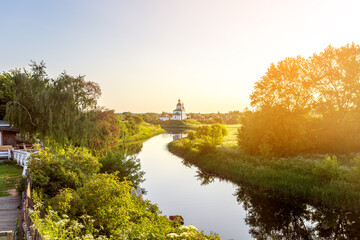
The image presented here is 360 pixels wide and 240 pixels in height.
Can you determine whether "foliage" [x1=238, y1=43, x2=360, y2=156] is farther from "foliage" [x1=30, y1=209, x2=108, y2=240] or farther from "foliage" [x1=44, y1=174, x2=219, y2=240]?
"foliage" [x1=30, y1=209, x2=108, y2=240]

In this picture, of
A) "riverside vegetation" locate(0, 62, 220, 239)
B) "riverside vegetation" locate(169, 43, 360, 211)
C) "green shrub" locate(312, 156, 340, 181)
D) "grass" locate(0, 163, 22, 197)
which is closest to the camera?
"riverside vegetation" locate(0, 62, 220, 239)

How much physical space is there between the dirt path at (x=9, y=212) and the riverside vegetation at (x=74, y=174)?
732mm

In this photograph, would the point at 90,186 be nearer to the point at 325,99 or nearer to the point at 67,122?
the point at 67,122

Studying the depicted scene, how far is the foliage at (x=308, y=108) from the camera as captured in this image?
945 inches

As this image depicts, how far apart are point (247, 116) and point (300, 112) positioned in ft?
19.3

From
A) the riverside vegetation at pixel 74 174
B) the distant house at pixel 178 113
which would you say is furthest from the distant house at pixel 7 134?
the distant house at pixel 178 113

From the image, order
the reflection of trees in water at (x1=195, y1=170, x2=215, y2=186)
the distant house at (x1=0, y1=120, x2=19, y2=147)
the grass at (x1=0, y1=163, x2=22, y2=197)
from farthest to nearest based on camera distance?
the distant house at (x1=0, y1=120, x2=19, y2=147), the reflection of trees in water at (x1=195, y1=170, x2=215, y2=186), the grass at (x1=0, y1=163, x2=22, y2=197)

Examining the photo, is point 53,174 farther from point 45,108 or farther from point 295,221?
point 295,221

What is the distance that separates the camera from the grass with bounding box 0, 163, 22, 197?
1125 centimetres

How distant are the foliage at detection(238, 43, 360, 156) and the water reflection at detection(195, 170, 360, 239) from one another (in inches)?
338

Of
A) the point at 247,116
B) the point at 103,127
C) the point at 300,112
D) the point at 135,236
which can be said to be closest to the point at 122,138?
the point at 103,127

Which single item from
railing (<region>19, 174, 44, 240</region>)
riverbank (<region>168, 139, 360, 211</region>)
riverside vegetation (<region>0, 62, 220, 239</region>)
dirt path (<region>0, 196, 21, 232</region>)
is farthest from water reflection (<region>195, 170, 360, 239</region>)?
dirt path (<region>0, 196, 21, 232</region>)

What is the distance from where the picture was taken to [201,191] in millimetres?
19594

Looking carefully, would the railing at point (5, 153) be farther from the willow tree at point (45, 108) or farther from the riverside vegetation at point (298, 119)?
the riverside vegetation at point (298, 119)
